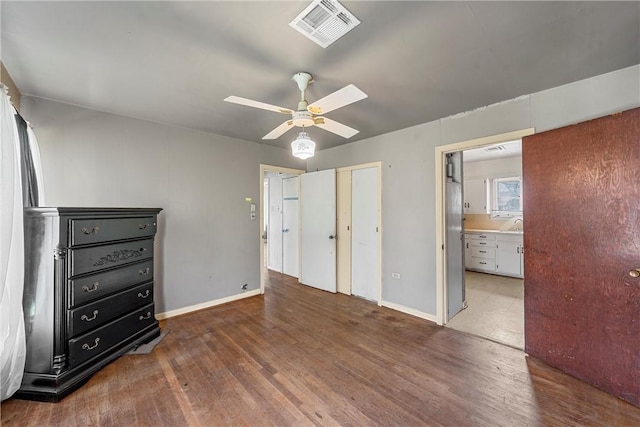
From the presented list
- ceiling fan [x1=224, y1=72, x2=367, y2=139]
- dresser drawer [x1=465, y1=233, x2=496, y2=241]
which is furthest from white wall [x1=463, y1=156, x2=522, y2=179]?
ceiling fan [x1=224, y1=72, x2=367, y2=139]

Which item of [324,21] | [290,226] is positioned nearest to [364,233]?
[290,226]

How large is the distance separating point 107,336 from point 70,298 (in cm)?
47

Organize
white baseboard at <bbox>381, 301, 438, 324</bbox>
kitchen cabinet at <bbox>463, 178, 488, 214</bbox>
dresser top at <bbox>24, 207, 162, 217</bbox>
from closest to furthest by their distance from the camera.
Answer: dresser top at <bbox>24, 207, 162, 217</bbox>
white baseboard at <bbox>381, 301, 438, 324</bbox>
kitchen cabinet at <bbox>463, 178, 488, 214</bbox>

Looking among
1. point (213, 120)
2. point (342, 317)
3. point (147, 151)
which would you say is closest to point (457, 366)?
point (342, 317)

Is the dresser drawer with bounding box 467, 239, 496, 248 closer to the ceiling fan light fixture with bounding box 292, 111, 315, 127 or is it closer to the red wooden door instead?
the red wooden door

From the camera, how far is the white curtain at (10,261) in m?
1.62

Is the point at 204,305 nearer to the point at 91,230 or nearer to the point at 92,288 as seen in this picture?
the point at 92,288

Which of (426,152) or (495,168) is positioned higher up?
(495,168)

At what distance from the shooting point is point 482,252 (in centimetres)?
517

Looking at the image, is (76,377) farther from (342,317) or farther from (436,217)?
(436,217)

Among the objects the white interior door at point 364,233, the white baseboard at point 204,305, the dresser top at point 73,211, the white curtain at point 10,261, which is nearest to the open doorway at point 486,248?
the white interior door at point 364,233

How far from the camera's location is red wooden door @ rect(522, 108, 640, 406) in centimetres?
172

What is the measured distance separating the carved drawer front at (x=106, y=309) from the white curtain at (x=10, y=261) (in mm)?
273

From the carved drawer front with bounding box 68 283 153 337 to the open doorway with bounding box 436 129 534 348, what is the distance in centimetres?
320
